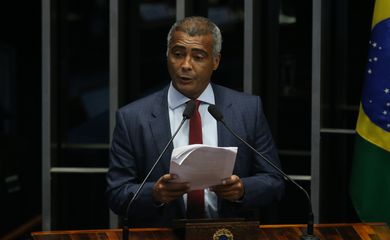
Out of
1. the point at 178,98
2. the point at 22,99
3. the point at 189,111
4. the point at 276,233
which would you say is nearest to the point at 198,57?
the point at 178,98

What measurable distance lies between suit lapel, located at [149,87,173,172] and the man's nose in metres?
0.20

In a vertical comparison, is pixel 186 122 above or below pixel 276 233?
above

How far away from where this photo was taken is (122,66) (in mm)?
4387

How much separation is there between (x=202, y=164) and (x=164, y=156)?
507 millimetres

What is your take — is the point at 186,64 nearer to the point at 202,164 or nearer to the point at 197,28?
the point at 197,28

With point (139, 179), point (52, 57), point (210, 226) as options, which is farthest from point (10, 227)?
point (210, 226)

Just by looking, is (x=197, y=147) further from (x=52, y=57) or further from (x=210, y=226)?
(x=52, y=57)

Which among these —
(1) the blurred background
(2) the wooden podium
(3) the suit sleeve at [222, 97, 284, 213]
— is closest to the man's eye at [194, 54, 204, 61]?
(3) the suit sleeve at [222, 97, 284, 213]

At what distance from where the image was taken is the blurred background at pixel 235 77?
4301mm

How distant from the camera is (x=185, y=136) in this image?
9.99 ft

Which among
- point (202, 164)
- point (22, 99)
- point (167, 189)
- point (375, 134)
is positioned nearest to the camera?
point (202, 164)

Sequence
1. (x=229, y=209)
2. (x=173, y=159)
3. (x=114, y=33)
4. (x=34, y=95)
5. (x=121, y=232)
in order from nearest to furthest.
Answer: (x=173, y=159) < (x=121, y=232) < (x=229, y=209) < (x=114, y=33) < (x=34, y=95)

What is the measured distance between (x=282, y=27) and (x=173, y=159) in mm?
2038

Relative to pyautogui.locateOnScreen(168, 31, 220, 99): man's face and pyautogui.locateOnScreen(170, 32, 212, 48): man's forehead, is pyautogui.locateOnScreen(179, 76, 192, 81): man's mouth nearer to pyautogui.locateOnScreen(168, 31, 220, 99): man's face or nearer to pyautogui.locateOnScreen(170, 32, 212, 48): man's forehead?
pyautogui.locateOnScreen(168, 31, 220, 99): man's face
